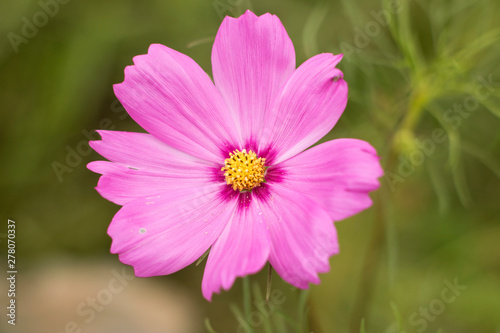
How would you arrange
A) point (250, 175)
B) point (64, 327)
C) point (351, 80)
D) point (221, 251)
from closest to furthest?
point (221, 251), point (250, 175), point (351, 80), point (64, 327)

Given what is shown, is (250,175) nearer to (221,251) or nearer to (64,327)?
(221,251)

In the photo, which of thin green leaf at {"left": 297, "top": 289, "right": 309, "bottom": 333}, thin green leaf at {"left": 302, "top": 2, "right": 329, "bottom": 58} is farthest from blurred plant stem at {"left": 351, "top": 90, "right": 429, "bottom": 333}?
thin green leaf at {"left": 302, "top": 2, "right": 329, "bottom": 58}

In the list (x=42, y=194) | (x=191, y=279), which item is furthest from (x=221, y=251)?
(x=42, y=194)

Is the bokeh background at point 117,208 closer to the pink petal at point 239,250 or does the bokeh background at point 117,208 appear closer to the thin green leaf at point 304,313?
the thin green leaf at point 304,313

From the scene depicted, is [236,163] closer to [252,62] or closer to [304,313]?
[252,62]

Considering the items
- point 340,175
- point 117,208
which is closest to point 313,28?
point 340,175

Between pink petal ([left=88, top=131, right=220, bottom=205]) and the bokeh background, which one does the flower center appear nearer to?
pink petal ([left=88, top=131, right=220, bottom=205])

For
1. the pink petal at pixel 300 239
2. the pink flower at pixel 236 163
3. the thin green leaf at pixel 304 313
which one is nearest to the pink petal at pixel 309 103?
the pink flower at pixel 236 163

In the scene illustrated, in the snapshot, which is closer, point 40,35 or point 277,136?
point 277,136
